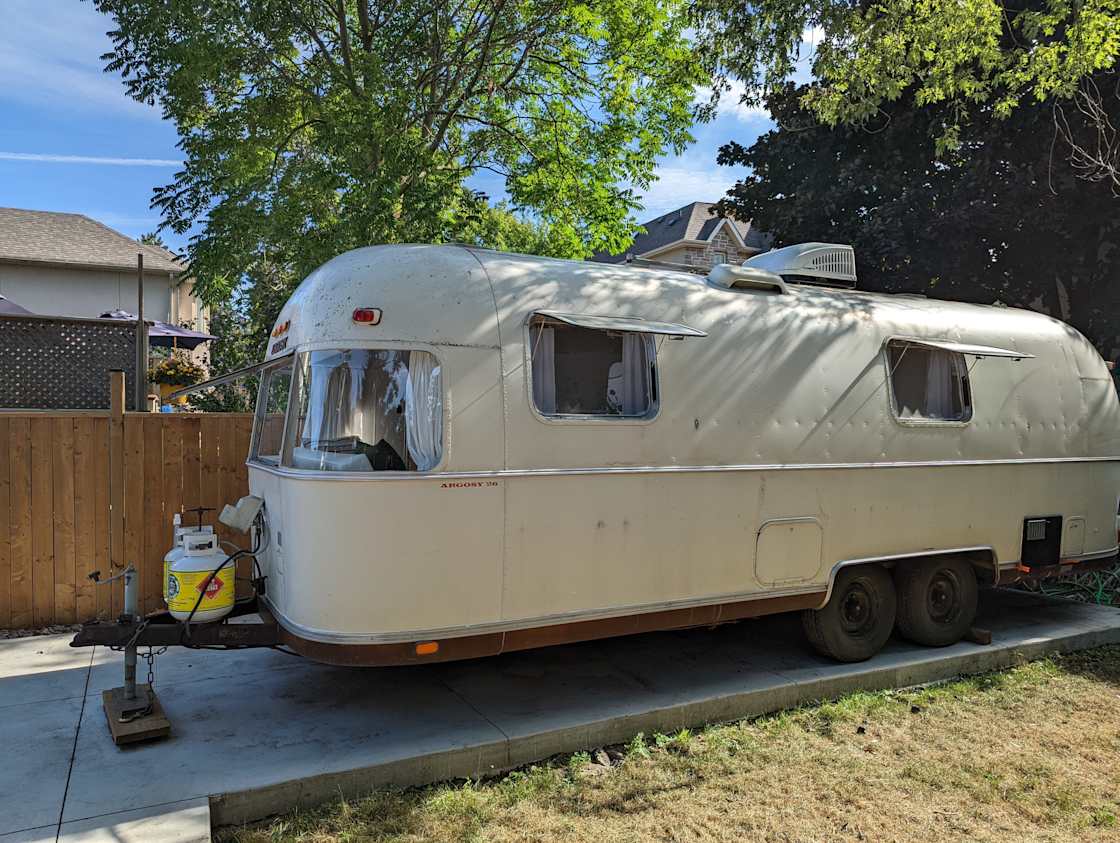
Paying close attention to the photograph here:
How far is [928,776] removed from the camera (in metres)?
4.55

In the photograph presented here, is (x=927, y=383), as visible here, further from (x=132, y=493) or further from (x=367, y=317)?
(x=132, y=493)

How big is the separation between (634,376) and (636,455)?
52 centimetres

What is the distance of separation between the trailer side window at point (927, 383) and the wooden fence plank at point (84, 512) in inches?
257

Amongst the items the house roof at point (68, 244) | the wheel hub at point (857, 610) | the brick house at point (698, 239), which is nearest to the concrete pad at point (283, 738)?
the wheel hub at point (857, 610)

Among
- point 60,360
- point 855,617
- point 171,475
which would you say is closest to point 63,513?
point 171,475

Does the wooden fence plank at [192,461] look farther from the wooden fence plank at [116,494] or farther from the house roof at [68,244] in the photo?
the house roof at [68,244]

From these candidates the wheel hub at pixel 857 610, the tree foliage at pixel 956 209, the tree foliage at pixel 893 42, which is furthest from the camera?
the tree foliage at pixel 956 209

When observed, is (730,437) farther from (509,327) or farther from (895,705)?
(895,705)

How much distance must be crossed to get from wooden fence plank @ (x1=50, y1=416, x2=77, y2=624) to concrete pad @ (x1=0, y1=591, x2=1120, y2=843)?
40cm

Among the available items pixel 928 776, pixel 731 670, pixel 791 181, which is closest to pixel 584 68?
pixel 791 181

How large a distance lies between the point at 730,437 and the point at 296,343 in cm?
288

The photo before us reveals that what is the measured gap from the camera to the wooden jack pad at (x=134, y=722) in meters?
4.39

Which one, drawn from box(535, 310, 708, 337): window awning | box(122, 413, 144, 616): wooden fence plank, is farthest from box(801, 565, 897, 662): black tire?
box(122, 413, 144, 616): wooden fence plank

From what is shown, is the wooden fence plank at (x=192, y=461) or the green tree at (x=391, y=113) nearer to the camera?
the wooden fence plank at (x=192, y=461)
